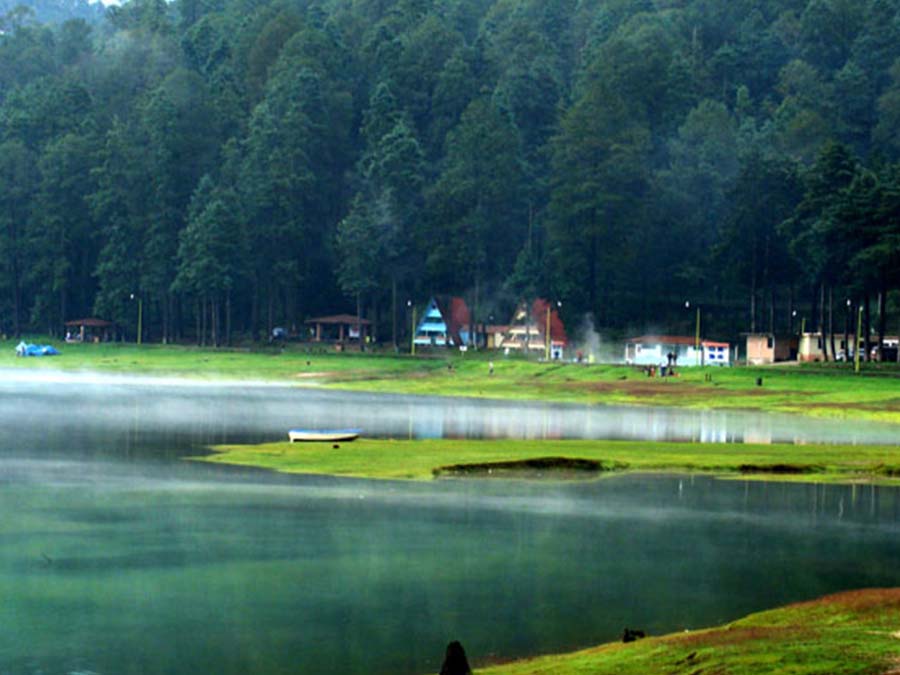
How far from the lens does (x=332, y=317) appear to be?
18600 cm

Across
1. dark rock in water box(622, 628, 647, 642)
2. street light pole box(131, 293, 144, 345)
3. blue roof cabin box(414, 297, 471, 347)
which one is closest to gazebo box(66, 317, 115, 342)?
street light pole box(131, 293, 144, 345)

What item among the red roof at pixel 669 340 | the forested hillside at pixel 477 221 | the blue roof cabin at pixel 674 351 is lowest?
the blue roof cabin at pixel 674 351

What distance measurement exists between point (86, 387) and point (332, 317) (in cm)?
6605

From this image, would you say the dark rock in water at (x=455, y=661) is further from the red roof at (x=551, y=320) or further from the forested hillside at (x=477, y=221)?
the red roof at (x=551, y=320)

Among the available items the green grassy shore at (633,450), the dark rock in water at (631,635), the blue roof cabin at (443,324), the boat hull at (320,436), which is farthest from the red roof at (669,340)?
the dark rock in water at (631,635)

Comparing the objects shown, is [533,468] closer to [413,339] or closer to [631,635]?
[631,635]

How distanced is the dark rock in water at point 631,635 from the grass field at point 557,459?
27.7 meters

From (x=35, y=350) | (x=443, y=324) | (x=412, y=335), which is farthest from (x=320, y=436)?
(x=443, y=324)

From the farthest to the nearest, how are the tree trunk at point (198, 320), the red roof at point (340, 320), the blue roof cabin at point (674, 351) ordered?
the tree trunk at point (198, 320) < the red roof at point (340, 320) < the blue roof cabin at point (674, 351)

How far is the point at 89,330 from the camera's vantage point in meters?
196

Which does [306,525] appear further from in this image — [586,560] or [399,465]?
[399,465]

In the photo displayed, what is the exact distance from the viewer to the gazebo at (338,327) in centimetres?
18125

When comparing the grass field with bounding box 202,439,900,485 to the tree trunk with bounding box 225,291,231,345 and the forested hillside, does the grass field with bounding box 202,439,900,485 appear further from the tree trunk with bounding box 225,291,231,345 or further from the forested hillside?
the tree trunk with bounding box 225,291,231,345

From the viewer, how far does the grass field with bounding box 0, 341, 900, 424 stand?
108 meters
